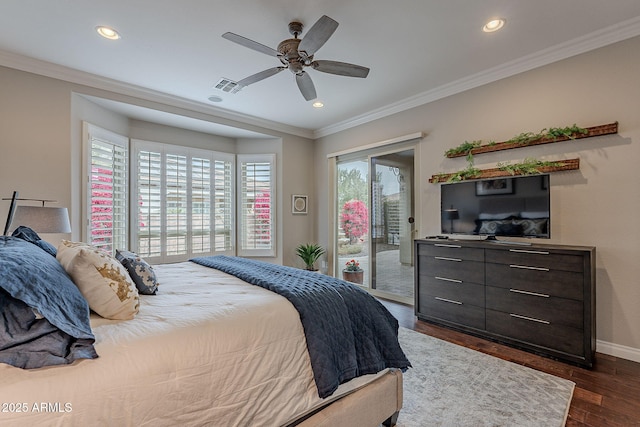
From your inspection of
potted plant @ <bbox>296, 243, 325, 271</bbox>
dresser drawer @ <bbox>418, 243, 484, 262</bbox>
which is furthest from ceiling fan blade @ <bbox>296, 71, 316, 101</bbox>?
potted plant @ <bbox>296, 243, 325, 271</bbox>

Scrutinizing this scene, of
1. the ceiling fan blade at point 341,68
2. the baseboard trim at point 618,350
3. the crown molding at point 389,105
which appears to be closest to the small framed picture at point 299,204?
the crown molding at point 389,105

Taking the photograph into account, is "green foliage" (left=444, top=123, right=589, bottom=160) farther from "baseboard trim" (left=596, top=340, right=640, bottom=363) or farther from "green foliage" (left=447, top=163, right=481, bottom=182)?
"baseboard trim" (left=596, top=340, right=640, bottom=363)

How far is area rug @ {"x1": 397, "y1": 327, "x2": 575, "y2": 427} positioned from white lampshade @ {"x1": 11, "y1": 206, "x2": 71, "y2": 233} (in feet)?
9.93

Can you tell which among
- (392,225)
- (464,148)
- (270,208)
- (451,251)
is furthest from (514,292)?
(270,208)

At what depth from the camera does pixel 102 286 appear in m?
1.38

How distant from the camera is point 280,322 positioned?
147 centimetres

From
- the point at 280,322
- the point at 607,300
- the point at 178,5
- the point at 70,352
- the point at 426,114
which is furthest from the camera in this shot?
the point at 426,114

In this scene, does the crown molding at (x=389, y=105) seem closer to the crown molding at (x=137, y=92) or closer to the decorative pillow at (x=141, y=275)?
the crown molding at (x=137, y=92)

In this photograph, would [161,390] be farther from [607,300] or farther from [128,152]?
[128,152]

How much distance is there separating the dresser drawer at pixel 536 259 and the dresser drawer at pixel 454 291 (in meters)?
0.35

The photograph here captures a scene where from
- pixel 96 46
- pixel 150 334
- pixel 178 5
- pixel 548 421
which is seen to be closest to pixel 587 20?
pixel 548 421

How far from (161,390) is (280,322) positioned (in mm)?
553

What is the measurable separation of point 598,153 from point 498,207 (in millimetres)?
911

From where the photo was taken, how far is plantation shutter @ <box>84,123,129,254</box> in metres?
3.50
